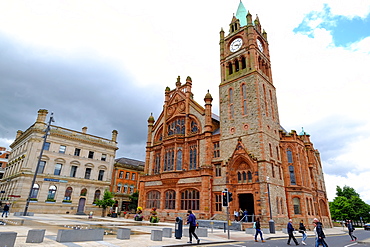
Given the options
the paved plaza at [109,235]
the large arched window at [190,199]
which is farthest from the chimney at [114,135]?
the paved plaza at [109,235]

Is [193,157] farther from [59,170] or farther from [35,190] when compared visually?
[35,190]

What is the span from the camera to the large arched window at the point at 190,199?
33.1m

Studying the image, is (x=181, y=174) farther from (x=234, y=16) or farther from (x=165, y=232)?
(x=234, y=16)

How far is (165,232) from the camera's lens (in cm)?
1541

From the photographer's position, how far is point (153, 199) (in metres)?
39.1

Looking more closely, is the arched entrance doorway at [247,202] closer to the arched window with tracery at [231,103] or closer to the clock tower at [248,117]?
the clock tower at [248,117]

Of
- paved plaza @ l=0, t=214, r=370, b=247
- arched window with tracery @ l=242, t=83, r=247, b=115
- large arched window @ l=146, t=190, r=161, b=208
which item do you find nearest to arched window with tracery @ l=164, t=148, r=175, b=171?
large arched window @ l=146, t=190, r=161, b=208

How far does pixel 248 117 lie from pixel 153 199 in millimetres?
20839

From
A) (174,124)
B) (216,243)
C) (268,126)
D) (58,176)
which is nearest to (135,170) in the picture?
(58,176)

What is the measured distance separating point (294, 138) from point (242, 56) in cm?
1538

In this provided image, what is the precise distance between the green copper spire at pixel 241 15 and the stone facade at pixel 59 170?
37492 mm

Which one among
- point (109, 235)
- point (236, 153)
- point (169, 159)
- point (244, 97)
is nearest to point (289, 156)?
point (236, 153)

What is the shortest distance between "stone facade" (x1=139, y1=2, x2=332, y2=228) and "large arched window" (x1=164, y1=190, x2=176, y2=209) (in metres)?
0.15

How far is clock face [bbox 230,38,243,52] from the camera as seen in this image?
39537mm
